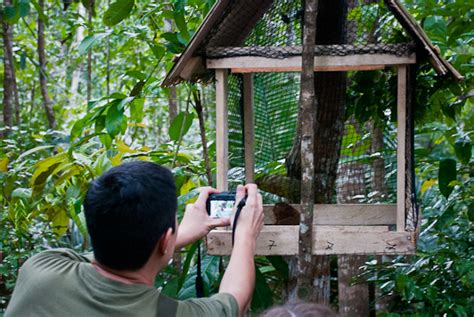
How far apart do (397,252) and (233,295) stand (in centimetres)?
78

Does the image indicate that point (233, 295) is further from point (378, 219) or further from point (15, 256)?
point (15, 256)

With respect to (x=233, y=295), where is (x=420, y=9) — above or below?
above

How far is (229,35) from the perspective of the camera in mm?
2518

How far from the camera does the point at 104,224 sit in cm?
138

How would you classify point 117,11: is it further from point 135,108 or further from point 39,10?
point 39,10

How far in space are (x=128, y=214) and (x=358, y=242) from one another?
100 cm

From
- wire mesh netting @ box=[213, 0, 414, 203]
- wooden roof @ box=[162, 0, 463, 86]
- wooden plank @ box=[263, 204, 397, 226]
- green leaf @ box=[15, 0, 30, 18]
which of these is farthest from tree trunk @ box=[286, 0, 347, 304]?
green leaf @ box=[15, 0, 30, 18]

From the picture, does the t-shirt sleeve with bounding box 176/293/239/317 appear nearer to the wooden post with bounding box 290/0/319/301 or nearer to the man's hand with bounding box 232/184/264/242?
the man's hand with bounding box 232/184/264/242

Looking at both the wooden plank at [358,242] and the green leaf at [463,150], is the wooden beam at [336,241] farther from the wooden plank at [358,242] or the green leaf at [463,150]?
the green leaf at [463,150]

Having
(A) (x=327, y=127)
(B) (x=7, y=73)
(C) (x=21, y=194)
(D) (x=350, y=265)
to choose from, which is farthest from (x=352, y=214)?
(B) (x=7, y=73)

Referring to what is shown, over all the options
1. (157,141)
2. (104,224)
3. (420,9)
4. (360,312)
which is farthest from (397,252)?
(157,141)

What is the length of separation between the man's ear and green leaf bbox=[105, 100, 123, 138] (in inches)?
61.6

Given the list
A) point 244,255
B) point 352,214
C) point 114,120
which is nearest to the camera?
point 244,255

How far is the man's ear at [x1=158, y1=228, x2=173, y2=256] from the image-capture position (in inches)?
56.9
